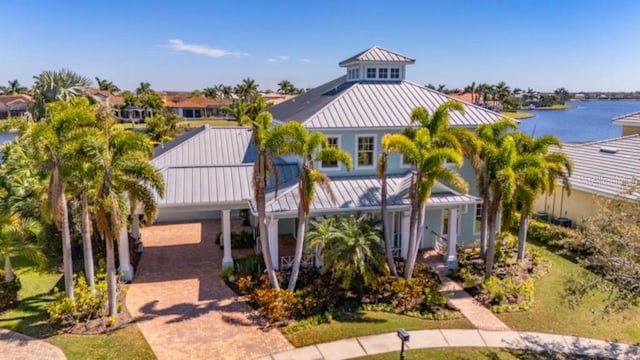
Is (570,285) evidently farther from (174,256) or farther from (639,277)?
(174,256)

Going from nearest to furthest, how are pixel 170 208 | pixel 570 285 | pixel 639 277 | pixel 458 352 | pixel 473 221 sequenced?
pixel 639 277, pixel 570 285, pixel 458 352, pixel 170 208, pixel 473 221

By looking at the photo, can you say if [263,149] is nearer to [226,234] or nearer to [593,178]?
[226,234]

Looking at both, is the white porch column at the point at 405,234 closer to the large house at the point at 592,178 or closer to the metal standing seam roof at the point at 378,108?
the metal standing seam roof at the point at 378,108

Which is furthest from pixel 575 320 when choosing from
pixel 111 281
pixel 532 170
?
pixel 111 281

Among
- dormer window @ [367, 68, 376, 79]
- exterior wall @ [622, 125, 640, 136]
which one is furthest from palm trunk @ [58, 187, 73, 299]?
exterior wall @ [622, 125, 640, 136]

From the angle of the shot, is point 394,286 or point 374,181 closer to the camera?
point 394,286

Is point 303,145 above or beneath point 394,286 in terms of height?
above

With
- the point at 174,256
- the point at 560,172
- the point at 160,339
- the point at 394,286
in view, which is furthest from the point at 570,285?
the point at 174,256
